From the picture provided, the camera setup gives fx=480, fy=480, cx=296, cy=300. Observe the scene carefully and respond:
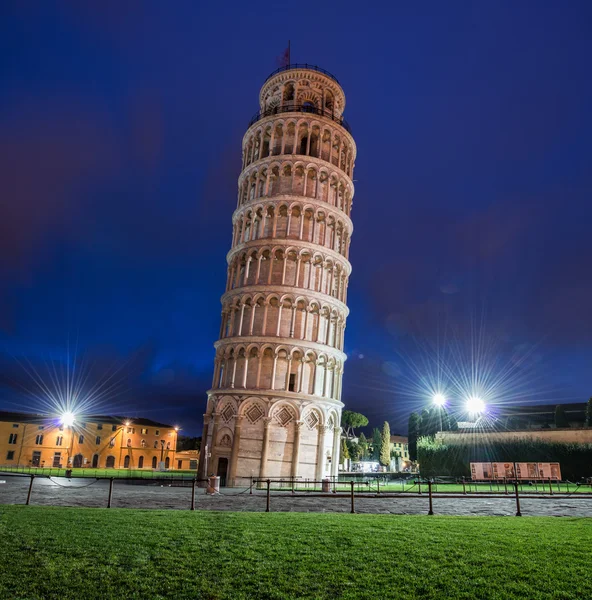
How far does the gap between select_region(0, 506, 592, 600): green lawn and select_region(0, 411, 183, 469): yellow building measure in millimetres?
73609

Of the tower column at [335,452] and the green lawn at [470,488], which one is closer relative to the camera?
the green lawn at [470,488]

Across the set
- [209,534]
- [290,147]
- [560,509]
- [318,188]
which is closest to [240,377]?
[318,188]

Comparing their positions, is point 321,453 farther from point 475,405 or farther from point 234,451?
point 475,405

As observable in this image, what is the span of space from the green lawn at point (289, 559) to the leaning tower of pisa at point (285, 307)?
2554cm

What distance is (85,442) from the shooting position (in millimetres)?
82125

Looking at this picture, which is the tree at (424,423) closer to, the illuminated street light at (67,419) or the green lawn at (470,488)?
the green lawn at (470,488)

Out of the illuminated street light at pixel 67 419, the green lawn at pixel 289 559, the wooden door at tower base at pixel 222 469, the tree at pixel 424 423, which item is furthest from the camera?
the illuminated street light at pixel 67 419

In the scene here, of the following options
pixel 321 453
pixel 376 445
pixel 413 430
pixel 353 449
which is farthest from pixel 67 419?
pixel 376 445

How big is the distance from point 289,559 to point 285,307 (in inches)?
1280

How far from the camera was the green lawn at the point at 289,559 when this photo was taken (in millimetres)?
7012

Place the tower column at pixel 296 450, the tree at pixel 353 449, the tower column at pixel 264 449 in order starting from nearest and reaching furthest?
the tower column at pixel 264 449
the tower column at pixel 296 450
the tree at pixel 353 449

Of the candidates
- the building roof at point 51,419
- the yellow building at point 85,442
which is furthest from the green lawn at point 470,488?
the building roof at point 51,419

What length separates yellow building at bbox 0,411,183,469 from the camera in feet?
247

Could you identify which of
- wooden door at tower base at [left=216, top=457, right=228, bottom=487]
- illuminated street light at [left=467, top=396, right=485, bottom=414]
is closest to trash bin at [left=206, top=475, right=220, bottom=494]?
wooden door at tower base at [left=216, top=457, right=228, bottom=487]
